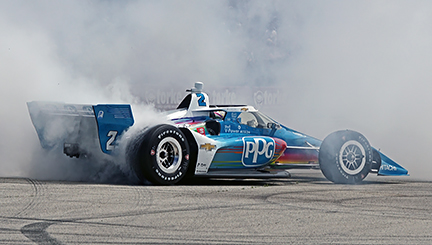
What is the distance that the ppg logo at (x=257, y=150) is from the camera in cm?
984

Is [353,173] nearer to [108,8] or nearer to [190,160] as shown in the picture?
[190,160]

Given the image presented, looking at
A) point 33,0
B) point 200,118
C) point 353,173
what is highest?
point 33,0

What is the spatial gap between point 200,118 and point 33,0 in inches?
354

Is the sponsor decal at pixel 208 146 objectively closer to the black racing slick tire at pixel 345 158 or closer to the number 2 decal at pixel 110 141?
the number 2 decal at pixel 110 141

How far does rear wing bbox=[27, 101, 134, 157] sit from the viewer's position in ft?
29.6

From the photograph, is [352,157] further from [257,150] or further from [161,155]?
[161,155]

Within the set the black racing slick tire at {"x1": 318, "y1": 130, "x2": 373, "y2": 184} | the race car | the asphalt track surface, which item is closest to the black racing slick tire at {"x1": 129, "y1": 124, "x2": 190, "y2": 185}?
the race car

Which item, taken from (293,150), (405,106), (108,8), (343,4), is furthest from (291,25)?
(293,150)

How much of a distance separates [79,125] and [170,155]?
1.58 m

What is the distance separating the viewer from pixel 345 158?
10.2 metres

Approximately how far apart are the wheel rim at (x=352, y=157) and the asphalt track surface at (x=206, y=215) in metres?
1.56

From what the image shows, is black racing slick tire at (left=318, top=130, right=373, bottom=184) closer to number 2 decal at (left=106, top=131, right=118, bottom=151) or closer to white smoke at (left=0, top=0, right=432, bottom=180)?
white smoke at (left=0, top=0, right=432, bottom=180)

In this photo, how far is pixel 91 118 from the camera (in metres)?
9.23

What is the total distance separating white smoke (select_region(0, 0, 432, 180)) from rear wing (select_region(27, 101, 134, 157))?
55cm
